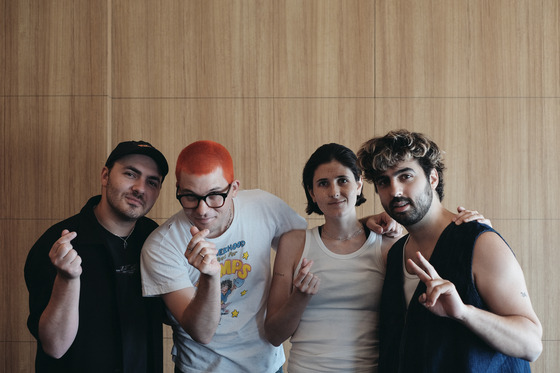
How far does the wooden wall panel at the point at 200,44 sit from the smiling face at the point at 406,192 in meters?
1.28

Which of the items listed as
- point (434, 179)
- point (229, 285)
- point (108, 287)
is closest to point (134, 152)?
point (108, 287)

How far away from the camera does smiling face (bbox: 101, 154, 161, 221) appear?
1787 mm

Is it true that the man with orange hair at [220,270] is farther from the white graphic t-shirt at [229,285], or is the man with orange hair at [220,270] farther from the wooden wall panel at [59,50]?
the wooden wall panel at [59,50]

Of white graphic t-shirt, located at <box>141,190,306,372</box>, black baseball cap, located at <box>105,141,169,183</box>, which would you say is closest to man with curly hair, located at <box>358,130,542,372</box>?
white graphic t-shirt, located at <box>141,190,306,372</box>

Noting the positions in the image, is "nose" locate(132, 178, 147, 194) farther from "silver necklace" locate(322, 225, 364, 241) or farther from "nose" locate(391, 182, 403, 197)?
"nose" locate(391, 182, 403, 197)

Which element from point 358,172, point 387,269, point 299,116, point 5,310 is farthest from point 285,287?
point 5,310

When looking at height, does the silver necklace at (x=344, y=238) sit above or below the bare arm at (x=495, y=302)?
above

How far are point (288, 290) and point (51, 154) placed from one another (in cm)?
175

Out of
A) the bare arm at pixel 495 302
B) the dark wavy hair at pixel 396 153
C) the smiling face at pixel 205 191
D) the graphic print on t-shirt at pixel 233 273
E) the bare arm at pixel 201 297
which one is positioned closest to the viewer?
the bare arm at pixel 495 302

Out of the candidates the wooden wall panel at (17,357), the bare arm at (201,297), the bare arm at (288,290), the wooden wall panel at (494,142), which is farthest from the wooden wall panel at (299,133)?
the wooden wall panel at (17,357)

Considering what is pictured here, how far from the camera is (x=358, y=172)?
1.71 meters

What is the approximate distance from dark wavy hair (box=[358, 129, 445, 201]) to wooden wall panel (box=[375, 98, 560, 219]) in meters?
1.05

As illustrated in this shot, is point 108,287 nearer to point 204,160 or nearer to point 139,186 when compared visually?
point 139,186

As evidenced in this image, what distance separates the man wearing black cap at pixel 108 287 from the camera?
5.61ft
